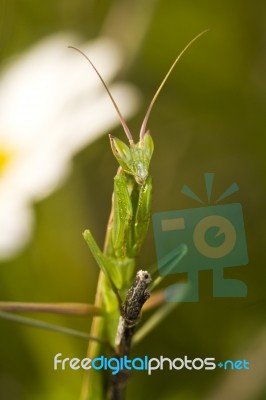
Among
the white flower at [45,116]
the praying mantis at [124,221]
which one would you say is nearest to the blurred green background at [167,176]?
the white flower at [45,116]

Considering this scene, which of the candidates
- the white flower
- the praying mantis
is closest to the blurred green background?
the white flower

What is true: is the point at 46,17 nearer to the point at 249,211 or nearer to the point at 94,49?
the point at 94,49

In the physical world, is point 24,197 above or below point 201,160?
below

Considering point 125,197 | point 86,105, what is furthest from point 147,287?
point 86,105

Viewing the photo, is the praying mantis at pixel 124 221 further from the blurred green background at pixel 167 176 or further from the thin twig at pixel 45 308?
the blurred green background at pixel 167 176

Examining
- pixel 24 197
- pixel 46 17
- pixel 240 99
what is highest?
pixel 46 17

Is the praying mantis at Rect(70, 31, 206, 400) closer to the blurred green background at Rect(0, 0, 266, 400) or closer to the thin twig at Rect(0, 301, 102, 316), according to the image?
the thin twig at Rect(0, 301, 102, 316)
